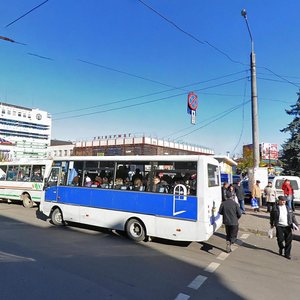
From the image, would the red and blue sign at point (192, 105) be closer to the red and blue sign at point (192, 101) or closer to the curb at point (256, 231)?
the red and blue sign at point (192, 101)

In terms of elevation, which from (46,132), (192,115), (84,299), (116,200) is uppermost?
(46,132)

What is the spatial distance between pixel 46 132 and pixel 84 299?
150 m

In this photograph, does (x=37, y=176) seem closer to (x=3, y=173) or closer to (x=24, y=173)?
(x=24, y=173)

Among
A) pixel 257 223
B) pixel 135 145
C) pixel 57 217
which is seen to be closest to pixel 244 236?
pixel 257 223

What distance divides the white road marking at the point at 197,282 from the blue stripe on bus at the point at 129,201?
2189 mm

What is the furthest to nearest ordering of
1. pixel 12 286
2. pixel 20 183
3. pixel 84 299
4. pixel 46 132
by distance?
pixel 46 132
pixel 20 183
pixel 12 286
pixel 84 299

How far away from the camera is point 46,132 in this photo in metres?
146

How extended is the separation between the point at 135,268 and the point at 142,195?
2.88 m

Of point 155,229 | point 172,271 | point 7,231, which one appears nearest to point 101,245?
point 155,229

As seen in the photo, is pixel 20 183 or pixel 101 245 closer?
pixel 101 245

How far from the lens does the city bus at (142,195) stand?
8227mm

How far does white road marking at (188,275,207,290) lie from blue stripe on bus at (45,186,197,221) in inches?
86.2

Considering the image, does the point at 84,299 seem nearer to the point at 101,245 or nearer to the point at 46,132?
the point at 101,245

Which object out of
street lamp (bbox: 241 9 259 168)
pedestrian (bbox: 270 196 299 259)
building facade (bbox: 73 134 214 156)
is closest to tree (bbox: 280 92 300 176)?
street lamp (bbox: 241 9 259 168)
